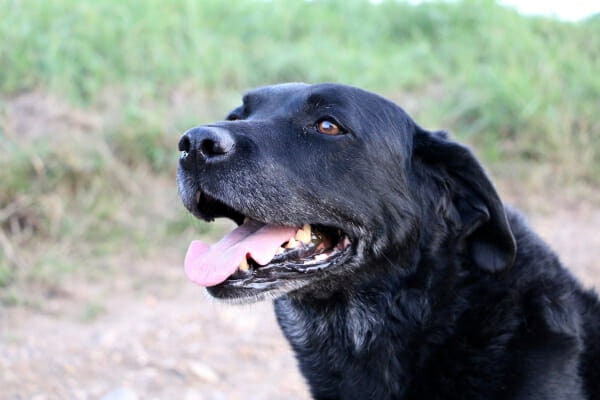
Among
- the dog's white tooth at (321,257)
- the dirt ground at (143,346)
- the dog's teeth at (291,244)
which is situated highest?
the dog's teeth at (291,244)

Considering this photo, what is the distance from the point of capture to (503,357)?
2697mm

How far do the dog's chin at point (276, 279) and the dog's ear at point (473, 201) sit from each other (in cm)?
48

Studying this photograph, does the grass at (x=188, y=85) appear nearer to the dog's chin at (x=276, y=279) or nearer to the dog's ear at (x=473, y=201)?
the dog's chin at (x=276, y=279)

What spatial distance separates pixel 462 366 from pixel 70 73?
530cm

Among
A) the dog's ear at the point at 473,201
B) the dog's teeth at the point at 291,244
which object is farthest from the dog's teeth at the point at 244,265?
the dog's ear at the point at 473,201

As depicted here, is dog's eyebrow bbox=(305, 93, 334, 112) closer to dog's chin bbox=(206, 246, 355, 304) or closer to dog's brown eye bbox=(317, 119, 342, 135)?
dog's brown eye bbox=(317, 119, 342, 135)

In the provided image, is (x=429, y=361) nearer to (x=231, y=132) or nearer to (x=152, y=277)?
(x=231, y=132)

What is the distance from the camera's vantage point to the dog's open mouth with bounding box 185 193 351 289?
262 centimetres

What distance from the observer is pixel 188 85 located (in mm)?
7398

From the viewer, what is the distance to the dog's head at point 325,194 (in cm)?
265

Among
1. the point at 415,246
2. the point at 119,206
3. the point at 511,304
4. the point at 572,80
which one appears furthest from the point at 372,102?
the point at 572,80

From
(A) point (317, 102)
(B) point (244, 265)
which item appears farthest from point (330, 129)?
(B) point (244, 265)

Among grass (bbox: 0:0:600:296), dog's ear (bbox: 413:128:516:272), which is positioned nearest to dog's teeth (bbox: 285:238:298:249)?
dog's ear (bbox: 413:128:516:272)

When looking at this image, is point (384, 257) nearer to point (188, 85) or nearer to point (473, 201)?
point (473, 201)
